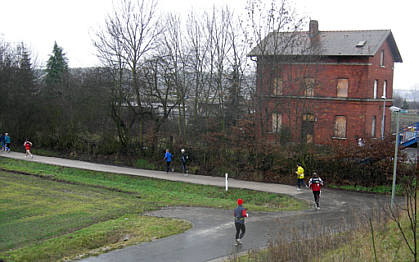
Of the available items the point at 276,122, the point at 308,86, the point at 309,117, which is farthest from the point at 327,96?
the point at 276,122

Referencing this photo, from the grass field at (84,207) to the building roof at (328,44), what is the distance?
11336 millimetres

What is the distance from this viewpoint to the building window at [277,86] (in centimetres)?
2919

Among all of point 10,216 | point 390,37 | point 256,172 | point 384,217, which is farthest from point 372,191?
point 390,37

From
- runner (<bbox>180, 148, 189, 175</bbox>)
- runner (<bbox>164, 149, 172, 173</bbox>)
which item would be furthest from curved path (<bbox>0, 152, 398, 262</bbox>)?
runner (<bbox>164, 149, 172, 173</bbox>)

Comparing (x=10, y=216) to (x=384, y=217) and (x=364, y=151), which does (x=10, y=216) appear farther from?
(x=364, y=151)

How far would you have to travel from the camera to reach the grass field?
12716 mm

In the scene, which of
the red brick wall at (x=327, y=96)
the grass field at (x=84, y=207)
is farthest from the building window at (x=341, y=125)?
the grass field at (x=84, y=207)

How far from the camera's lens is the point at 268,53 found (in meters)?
29.1

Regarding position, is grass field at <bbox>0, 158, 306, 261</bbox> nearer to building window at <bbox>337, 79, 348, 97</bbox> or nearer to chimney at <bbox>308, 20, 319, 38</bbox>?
chimney at <bbox>308, 20, 319, 38</bbox>

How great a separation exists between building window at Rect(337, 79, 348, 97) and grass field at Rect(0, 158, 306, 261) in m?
17.3

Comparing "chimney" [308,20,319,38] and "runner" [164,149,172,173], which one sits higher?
"chimney" [308,20,319,38]

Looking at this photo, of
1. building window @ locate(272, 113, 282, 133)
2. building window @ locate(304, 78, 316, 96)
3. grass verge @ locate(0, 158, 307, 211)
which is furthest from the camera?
building window @ locate(304, 78, 316, 96)

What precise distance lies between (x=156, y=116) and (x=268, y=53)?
10.4 meters

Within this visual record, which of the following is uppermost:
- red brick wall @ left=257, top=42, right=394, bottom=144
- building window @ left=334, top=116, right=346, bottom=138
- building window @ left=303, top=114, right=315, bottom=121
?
red brick wall @ left=257, top=42, right=394, bottom=144
